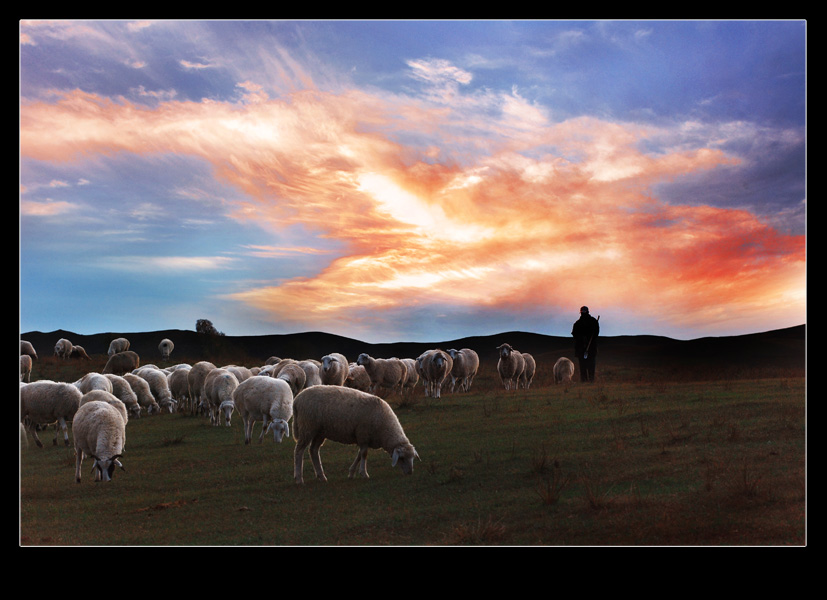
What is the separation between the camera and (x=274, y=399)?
16656mm

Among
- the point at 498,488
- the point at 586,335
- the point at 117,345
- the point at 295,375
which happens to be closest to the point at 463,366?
the point at 586,335

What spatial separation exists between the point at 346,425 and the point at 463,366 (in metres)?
16.9

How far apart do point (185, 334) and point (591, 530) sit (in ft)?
171

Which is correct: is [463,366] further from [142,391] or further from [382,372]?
[142,391]

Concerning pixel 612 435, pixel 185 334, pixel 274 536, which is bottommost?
pixel 274 536

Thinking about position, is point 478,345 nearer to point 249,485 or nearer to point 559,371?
point 559,371

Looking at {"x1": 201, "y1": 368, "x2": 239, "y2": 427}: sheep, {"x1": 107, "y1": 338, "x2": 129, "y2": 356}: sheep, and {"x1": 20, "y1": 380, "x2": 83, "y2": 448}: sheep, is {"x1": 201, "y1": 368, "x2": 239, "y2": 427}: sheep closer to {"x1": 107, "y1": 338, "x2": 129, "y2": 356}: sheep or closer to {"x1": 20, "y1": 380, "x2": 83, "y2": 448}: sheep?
{"x1": 20, "y1": 380, "x2": 83, "y2": 448}: sheep

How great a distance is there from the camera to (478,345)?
161ft

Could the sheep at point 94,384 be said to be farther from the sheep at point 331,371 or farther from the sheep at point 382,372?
the sheep at point 382,372

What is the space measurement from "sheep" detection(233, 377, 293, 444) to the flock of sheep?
0.03 metres

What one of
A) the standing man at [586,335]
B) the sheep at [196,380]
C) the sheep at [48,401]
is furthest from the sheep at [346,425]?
the sheep at [196,380]

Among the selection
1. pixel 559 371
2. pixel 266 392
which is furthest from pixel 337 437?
pixel 559 371

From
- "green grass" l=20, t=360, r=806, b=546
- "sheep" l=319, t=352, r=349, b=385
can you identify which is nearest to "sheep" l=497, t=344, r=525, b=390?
"sheep" l=319, t=352, r=349, b=385

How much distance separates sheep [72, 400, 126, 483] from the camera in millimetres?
12641
